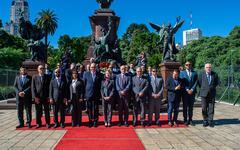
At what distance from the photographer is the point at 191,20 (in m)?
97.0

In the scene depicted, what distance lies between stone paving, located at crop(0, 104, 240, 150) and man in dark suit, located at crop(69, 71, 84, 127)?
0.67 meters

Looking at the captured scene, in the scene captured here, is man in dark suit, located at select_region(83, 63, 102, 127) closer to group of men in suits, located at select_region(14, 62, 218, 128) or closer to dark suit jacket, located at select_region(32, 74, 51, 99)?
group of men in suits, located at select_region(14, 62, 218, 128)

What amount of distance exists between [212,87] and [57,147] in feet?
16.4

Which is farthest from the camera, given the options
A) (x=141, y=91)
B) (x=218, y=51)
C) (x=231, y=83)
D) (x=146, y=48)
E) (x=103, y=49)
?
(x=146, y=48)

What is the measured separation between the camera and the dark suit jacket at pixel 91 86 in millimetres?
6082

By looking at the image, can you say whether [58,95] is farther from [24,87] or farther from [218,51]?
[218,51]

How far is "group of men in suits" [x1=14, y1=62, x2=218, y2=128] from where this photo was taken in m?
5.97

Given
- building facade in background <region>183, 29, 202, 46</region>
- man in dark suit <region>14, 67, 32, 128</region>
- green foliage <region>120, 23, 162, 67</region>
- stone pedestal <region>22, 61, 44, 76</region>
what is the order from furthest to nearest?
building facade in background <region>183, 29, 202, 46</region> < green foliage <region>120, 23, 162, 67</region> < stone pedestal <region>22, 61, 44, 76</region> < man in dark suit <region>14, 67, 32, 128</region>

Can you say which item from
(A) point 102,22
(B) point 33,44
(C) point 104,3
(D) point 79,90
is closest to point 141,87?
(D) point 79,90

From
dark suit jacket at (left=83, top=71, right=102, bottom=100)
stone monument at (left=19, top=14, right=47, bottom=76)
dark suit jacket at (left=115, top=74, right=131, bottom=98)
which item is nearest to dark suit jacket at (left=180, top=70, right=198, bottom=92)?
dark suit jacket at (left=115, top=74, right=131, bottom=98)

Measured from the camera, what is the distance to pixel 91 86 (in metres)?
6.11

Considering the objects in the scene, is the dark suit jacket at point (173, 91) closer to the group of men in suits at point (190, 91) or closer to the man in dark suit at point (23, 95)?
the group of men in suits at point (190, 91)

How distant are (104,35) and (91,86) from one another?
8.36 meters

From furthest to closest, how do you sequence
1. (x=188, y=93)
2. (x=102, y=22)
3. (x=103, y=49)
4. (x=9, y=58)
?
(x=9, y=58)
(x=102, y=22)
(x=103, y=49)
(x=188, y=93)
